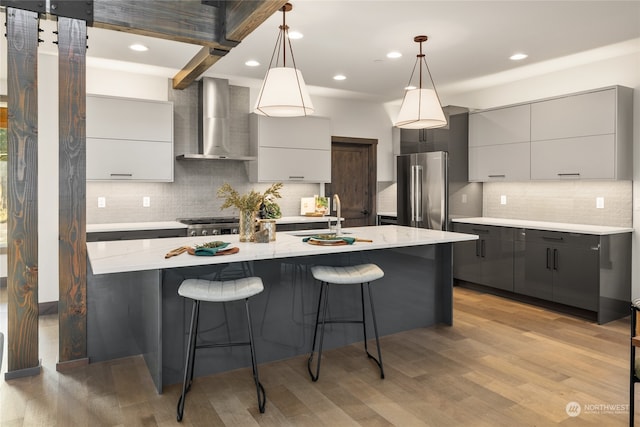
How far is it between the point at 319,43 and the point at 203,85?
1.76 metres

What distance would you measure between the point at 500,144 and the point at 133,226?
168 inches

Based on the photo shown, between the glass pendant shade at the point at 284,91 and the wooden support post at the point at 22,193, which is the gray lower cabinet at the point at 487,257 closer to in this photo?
the glass pendant shade at the point at 284,91

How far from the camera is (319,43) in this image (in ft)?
13.5

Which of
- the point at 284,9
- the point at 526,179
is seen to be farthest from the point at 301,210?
the point at 284,9

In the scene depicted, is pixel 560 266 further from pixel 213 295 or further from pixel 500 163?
pixel 213 295

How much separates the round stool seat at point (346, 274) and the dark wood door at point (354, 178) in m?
3.60

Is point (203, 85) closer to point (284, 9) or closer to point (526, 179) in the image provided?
point (284, 9)

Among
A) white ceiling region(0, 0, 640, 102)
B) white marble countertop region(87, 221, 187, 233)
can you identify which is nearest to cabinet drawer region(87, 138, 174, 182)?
white marble countertop region(87, 221, 187, 233)

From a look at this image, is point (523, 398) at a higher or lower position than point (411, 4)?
lower

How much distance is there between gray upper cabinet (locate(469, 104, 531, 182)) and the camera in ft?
16.8

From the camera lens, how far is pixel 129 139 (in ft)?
15.7

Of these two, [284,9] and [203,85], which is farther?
[203,85]

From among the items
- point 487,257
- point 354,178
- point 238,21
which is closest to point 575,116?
point 487,257

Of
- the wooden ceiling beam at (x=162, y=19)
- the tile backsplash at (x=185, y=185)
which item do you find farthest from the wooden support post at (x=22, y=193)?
the tile backsplash at (x=185, y=185)
